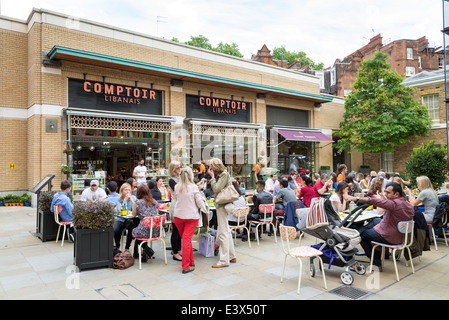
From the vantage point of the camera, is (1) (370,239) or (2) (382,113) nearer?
(1) (370,239)

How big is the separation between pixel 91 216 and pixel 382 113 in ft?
68.7

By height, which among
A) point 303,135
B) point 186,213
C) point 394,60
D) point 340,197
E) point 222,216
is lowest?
point 222,216

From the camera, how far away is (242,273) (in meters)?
5.25

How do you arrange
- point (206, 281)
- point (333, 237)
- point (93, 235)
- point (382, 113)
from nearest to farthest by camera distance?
point (206, 281), point (333, 237), point (93, 235), point (382, 113)

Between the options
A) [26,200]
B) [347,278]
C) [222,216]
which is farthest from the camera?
[26,200]

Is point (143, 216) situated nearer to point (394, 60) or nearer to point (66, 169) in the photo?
point (66, 169)

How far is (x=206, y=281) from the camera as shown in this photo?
4.85 m

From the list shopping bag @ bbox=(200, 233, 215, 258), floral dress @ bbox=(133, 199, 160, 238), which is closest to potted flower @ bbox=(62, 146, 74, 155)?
floral dress @ bbox=(133, 199, 160, 238)

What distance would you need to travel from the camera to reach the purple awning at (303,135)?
1892 cm

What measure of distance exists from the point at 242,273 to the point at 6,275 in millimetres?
3790

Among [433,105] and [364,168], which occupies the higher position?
[433,105]

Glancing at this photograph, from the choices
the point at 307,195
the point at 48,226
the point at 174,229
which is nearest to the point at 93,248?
the point at 174,229

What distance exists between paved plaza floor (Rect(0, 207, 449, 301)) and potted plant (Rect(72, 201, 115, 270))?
18 cm
